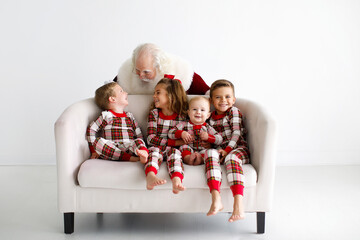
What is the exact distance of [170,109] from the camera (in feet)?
7.84

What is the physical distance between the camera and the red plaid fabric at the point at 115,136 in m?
2.22

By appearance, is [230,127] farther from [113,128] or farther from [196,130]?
[113,128]

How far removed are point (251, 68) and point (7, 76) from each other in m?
2.23

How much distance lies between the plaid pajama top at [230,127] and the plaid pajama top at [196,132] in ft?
0.13

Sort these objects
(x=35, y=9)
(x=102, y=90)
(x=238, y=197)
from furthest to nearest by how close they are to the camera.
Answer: (x=35, y=9), (x=102, y=90), (x=238, y=197)

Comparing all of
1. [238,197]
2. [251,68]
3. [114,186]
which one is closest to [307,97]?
[251,68]

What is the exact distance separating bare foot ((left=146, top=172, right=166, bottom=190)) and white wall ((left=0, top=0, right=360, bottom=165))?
5.82 feet

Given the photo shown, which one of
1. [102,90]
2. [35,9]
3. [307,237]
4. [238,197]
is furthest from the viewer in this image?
[35,9]

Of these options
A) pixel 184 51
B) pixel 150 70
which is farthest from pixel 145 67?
pixel 184 51

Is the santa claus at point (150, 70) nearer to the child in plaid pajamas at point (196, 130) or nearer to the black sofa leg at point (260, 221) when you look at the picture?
the child in plaid pajamas at point (196, 130)

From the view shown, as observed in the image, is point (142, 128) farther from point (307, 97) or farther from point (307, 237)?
point (307, 97)

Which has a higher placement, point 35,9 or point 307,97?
point 35,9

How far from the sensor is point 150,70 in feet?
8.52

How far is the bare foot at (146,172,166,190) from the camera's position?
1899 mm
